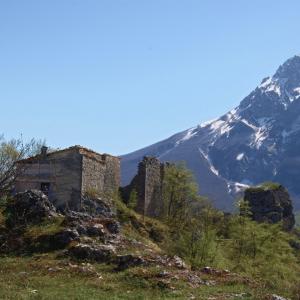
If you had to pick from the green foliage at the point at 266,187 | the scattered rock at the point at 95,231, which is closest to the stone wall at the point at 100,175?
the scattered rock at the point at 95,231

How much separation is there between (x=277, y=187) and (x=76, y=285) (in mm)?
86699

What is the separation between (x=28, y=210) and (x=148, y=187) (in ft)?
101

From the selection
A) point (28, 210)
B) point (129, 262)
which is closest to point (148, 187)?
point (28, 210)

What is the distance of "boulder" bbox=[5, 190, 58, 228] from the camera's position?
47.9 m

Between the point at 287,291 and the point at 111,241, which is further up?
the point at 111,241

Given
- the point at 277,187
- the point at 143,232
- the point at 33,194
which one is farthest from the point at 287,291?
the point at 277,187

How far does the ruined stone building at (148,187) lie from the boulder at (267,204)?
2597cm

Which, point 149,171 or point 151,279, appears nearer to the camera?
point 151,279

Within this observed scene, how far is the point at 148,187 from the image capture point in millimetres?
78000

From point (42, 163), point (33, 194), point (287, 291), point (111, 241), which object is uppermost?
point (42, 163)

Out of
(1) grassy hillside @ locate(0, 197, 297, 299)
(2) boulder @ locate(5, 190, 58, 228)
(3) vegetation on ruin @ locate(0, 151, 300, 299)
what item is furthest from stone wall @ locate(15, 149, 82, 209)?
(1) grassy hillside @ locate(0, 197, 297, 299)

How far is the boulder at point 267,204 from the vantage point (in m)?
103

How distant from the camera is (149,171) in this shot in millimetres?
78500

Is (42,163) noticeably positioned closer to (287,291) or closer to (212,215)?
(212,215)
